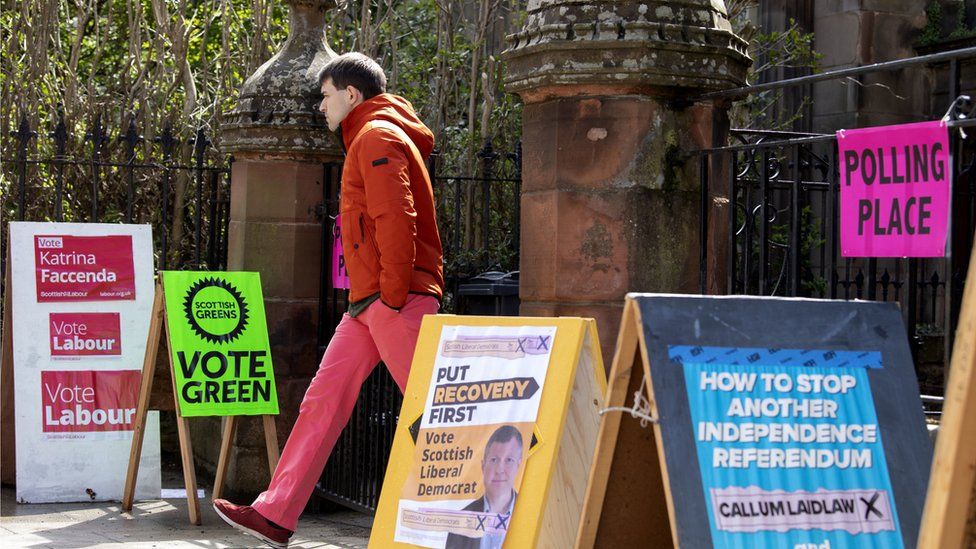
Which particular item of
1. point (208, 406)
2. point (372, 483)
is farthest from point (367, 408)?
point (208, 406)

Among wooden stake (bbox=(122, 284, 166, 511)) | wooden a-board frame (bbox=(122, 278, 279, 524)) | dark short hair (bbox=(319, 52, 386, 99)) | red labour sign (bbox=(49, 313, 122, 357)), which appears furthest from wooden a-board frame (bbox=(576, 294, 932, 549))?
red labour sign (bbox=(49, 313, 122, 357))

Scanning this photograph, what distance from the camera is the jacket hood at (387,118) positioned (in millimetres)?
6059

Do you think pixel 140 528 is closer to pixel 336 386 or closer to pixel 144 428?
pixel 144 428

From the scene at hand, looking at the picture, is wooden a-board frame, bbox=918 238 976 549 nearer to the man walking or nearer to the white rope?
the white rope

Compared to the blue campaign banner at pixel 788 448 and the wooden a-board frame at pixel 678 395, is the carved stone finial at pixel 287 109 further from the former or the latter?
the blue campaign banner at pixel 788 448

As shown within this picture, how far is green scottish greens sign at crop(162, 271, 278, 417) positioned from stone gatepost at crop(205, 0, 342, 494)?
260 millimetres

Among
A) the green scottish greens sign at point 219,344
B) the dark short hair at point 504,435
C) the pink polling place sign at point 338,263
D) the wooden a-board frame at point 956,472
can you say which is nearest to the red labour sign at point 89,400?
the green scottish greens sign at point 219,344

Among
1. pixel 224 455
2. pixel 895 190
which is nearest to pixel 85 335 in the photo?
pixel 224 455

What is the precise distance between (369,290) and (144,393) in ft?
7.24

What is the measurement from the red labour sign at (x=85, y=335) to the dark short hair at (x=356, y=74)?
2589 mm

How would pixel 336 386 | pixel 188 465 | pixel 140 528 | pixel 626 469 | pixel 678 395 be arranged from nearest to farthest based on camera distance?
1. pixel 678 395
2. pixel 626 469
3. pixel 336 386
4. pixel 140 528
5. pixel 188 465

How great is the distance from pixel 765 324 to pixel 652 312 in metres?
0.32

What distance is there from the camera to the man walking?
5727mm

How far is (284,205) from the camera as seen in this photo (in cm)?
786
